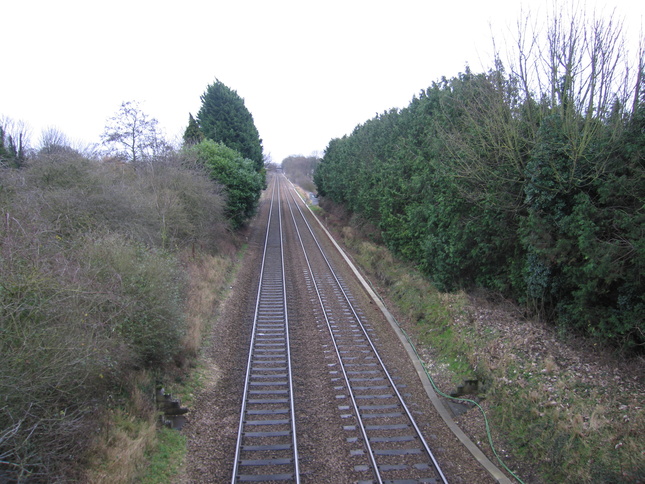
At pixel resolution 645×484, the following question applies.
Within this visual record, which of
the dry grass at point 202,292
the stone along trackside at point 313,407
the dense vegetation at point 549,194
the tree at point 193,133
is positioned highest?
the tree at point 193,133

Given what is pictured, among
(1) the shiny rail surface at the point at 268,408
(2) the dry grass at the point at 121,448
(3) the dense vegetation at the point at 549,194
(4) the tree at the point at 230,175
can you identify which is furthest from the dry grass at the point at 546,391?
(4) the tree at the point at 230,175

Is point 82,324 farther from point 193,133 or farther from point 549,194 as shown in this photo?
point 193,133

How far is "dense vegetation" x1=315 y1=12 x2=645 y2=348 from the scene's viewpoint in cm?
885

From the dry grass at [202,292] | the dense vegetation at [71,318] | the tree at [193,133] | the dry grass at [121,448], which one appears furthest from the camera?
the tree at [193,133]

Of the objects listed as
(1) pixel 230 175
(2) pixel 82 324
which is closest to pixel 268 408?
(2) pixel 82 324

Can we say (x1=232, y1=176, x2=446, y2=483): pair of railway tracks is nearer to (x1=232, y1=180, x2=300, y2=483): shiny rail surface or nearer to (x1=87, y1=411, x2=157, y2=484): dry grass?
(x1=232, y1=180, x2=300, y2=483): shiny rail surface

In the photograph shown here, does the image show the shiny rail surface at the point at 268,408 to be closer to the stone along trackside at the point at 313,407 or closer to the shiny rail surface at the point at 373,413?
the stone along trackside at the point at 313,407

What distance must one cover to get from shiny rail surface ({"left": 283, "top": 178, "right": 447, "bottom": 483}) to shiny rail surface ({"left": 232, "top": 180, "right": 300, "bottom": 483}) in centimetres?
126

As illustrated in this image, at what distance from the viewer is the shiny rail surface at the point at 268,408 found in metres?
7.14

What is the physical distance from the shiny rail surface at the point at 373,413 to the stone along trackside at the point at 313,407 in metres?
0.07

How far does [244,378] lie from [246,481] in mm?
3612

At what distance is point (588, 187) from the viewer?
10094 mm

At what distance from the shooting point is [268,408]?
9.00m

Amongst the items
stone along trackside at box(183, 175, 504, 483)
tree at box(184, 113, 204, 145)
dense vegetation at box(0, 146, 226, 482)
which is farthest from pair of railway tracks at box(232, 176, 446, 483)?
tree at box(184, 113, 204, 145)
